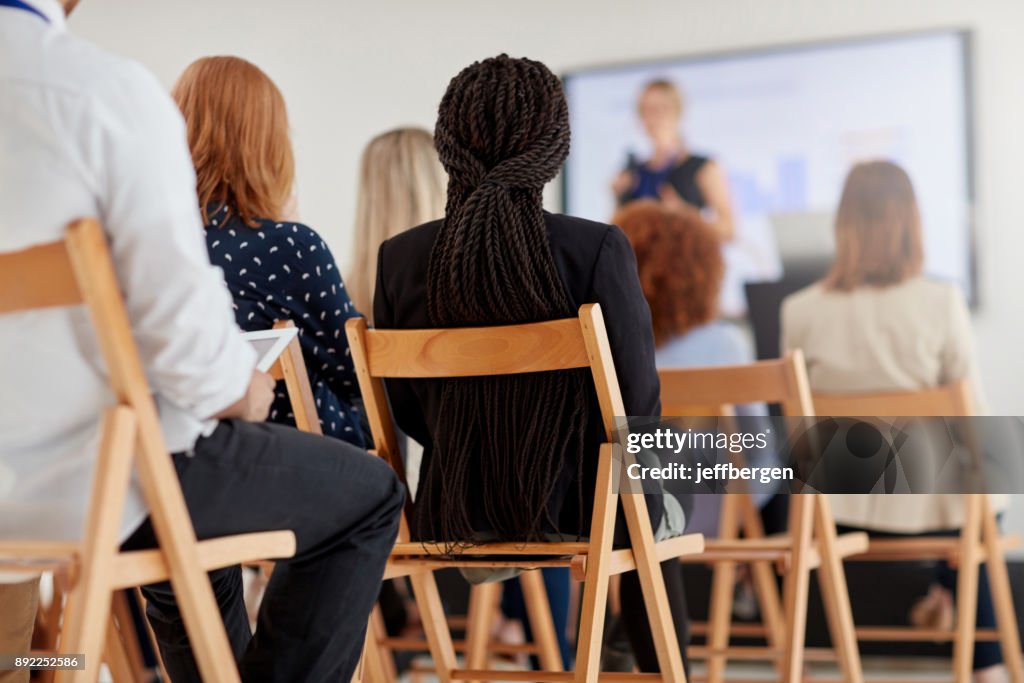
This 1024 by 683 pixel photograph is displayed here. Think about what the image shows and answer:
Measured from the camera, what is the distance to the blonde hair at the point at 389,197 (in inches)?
92.7

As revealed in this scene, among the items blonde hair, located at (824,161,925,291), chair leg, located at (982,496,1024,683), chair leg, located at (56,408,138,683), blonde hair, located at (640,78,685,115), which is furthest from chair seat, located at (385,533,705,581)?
blonde hair, located at (640,78,685,115)

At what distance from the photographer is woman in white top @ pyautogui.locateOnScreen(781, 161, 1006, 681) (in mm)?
2535

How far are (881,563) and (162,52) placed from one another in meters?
2.94

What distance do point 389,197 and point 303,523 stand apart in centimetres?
120

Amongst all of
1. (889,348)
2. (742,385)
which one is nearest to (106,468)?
(742,385)

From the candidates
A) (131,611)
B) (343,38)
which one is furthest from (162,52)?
(131,611)

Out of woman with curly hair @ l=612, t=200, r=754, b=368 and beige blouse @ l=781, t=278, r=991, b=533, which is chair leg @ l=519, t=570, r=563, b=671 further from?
beige blouse @ l=781, t=278, r=991, b=533

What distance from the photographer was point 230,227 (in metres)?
1.86

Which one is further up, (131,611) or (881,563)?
(131,611)

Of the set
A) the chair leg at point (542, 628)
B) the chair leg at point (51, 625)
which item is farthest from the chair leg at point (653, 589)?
the chair leg at point (51, 625)

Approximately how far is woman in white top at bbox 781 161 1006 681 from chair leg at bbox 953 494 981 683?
0.08 meters

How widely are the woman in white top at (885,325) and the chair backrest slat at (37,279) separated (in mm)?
1885

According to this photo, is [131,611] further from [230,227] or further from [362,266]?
[230,227]

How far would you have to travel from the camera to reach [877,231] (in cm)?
270
